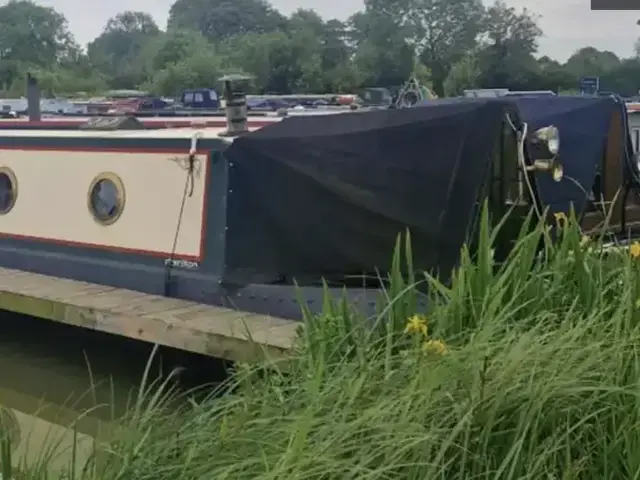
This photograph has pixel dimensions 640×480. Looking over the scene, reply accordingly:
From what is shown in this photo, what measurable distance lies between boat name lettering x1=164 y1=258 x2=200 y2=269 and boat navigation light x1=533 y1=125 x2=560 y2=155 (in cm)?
213

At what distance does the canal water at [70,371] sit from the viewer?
645 cm

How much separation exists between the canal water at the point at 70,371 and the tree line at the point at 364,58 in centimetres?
1648

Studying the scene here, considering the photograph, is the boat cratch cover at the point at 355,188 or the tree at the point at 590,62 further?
the tree at the point at 590,62

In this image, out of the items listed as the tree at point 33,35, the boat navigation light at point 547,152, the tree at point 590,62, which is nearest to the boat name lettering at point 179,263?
the boat navigation light at point 547,152

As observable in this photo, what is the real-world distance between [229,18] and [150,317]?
8818 centimetres

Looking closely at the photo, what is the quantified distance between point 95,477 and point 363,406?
0.81 metres

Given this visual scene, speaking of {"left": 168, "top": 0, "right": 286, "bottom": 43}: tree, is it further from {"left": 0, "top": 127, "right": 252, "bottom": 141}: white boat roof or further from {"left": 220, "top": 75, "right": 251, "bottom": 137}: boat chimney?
{"left": 220, "top": 75, "right": 251, "bottom": 137}: boat chimney

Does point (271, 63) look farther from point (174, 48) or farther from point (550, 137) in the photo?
point (550, 137)

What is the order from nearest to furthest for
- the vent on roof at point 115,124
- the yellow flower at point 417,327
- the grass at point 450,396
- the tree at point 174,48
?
the grass at point 450,396 < the yellow flower at point 417,327 < the vent on roof at point 115,124 < the tree at point 174,48

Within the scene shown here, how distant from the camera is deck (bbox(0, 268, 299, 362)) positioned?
5.62 meters

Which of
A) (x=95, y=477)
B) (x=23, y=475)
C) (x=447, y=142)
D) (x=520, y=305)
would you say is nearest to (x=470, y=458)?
(x=520, y=305)

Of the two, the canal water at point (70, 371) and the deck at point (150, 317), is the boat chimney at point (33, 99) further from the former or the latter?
the deck at point (150, 317)

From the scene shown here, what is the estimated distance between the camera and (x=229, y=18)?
3622 inches

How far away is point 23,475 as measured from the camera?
3.23 m
